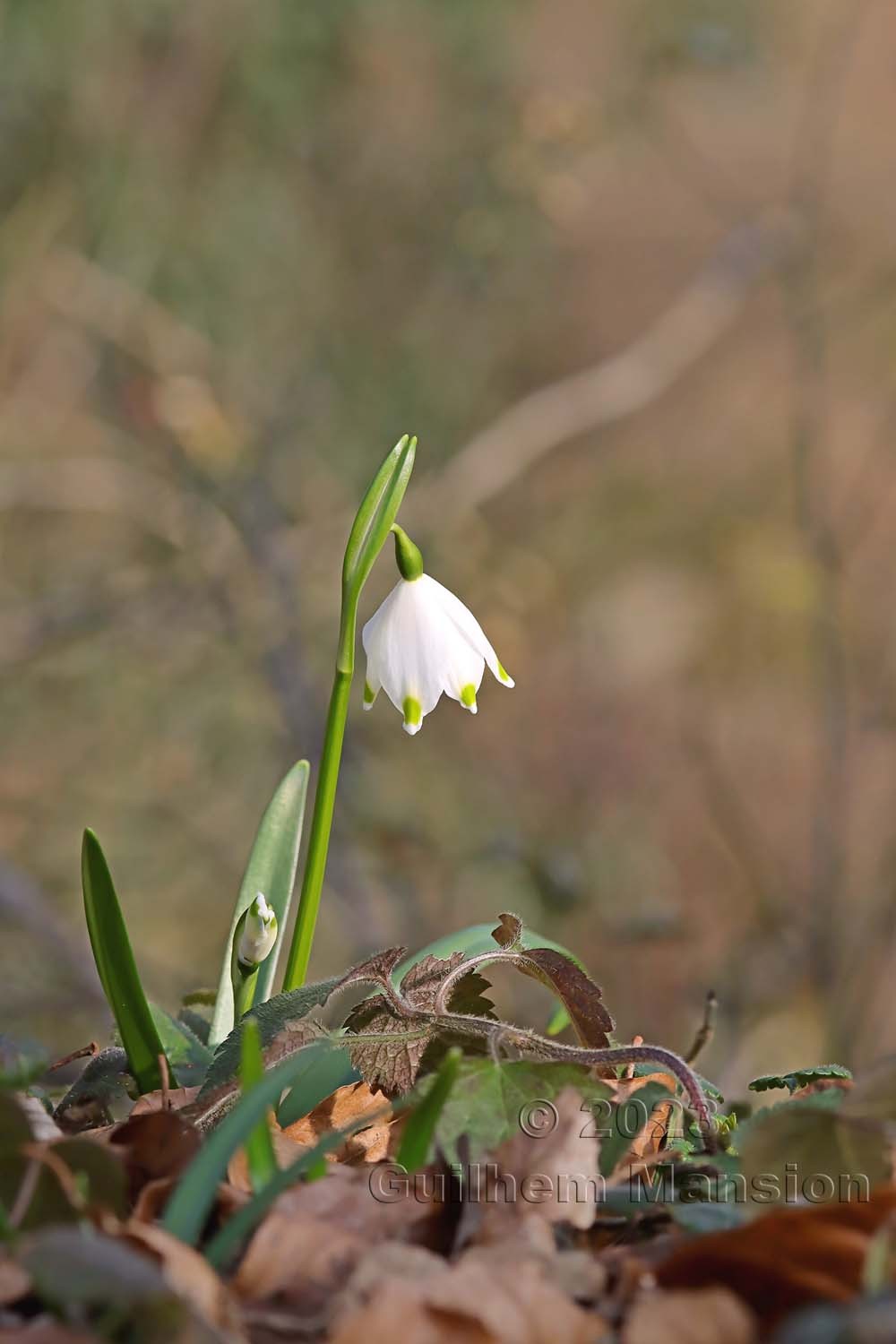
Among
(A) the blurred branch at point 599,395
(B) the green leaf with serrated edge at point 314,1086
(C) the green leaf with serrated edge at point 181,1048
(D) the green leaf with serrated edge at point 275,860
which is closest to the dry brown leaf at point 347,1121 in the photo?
(B) the green leaf with serrated edge at point 314,1086

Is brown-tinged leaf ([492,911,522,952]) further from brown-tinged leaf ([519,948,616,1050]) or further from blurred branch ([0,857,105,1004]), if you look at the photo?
blurred branch ([0,857,105,1004])

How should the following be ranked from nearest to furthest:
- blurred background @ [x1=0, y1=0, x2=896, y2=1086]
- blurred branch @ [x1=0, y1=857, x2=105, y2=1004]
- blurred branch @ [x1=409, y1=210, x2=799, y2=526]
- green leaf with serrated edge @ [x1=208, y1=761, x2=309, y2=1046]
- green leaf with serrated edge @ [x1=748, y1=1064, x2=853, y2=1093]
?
1. green leaf with serrated edge @ [x1=748, y1=1064, x2=853, y2=1093]
2. green leaf with serrated edge @ [x1=208, y1=761, x2=309, y2=1046]
3. blurred branch @ [x1=0, y1=857, x2=105, y2=1004]
4. blurred background @ [x1=0, y1=0, x2=896, y2=1086]
5. blurred branch @ [x1=409, y1=210, x2=799, y2=526]

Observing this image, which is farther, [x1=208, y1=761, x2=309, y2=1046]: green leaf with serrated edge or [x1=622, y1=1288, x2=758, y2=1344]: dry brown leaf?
[x1=208, y1=761, x2=309, y2=1046]: green leaf with serrated edge

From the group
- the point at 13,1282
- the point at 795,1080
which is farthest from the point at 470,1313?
the point at 795,1080

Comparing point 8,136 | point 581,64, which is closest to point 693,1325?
point 8,136

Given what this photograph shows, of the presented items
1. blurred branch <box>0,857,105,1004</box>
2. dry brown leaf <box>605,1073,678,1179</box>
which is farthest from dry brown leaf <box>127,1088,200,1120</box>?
blurred branch <box>0,857,105,1004</box>
